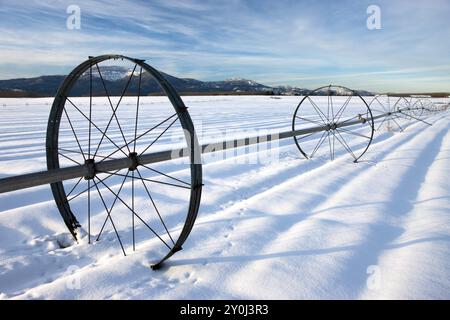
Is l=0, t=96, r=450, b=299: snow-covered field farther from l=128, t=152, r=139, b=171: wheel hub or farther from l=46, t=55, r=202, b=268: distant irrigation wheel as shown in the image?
l=128, t=152, r=139, b=171: wheel hub

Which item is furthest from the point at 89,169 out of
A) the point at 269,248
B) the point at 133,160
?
the point at 269,248

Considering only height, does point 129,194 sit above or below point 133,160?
below

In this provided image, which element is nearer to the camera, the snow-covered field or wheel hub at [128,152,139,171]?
the snow-covered field

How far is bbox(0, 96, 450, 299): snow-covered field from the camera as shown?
2.64 meters

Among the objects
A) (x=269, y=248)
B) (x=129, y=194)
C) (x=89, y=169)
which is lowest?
(x=269, y=248)

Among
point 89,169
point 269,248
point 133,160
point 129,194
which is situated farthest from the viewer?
point 129,194

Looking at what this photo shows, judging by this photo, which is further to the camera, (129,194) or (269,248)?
(129,194)

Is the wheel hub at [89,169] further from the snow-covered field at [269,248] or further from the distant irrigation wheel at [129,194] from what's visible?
the snow-covered field at [269,248]

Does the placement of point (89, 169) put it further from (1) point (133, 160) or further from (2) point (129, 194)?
(2) point (129, 194)

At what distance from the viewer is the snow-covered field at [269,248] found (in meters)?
2.64

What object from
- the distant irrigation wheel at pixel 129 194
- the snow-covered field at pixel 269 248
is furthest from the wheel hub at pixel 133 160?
the snow-covered field at pixel 269 248

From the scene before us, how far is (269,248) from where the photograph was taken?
3330 millimetres

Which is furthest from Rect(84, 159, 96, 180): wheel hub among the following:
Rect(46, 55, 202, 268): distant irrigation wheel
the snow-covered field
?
the snow-covered field
